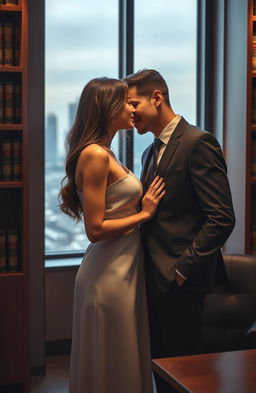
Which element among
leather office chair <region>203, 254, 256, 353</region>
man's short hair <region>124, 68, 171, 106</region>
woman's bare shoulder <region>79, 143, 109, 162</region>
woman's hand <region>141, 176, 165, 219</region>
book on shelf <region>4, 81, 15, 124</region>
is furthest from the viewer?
book on shelf <region>4, 81, 15, 124</region>

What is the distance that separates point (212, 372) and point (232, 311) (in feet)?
5.15

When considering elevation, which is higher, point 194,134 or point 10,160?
point 194,134

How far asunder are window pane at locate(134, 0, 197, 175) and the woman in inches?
75.0

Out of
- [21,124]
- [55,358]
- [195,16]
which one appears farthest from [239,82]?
[55,358]

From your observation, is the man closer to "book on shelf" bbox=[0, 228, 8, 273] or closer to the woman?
the woman

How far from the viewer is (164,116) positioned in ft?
9.04

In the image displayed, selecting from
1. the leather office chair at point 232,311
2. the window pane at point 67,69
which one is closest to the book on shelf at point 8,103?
the window pane at point 67,69

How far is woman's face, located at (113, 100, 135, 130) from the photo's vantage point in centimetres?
262

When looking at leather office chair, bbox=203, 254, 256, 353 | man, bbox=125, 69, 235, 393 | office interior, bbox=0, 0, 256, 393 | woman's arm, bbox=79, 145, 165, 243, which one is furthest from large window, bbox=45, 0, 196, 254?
woman's arm, bbox=79, 145, 165, 243

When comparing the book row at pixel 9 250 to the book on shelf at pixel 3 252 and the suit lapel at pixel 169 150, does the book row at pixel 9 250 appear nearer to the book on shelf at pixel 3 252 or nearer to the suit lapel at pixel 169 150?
the book on shelf at pixel 3 252

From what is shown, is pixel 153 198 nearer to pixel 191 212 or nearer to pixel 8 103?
pixel 191 212

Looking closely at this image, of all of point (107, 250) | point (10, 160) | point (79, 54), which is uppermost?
point (79, 54)

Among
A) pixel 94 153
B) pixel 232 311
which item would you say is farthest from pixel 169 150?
pixel 232 311

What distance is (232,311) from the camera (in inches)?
134
